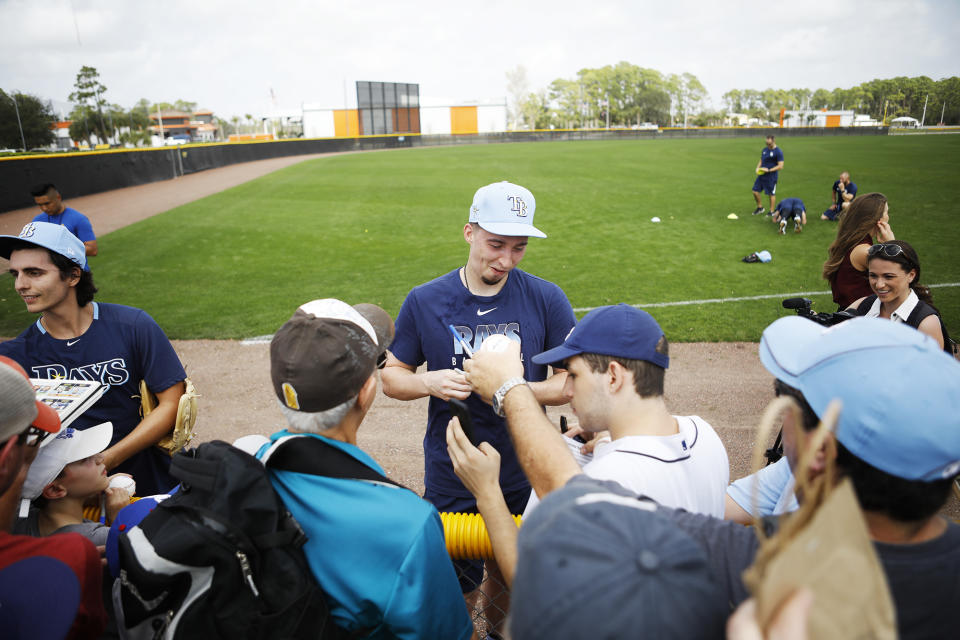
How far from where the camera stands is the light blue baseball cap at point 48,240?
9.78 feet

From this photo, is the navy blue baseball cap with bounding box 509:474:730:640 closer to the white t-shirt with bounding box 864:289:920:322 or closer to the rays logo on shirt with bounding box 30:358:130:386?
the rays logo on shirt with bounding box 30:358:130:386

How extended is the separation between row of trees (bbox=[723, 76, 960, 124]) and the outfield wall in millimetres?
38952

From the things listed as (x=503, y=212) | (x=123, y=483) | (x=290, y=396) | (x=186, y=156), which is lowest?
(x=123, y=483)

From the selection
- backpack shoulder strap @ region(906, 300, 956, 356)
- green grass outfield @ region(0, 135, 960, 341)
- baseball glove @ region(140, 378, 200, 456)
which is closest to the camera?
baseball glove @ region(140, 378, 200, 456)

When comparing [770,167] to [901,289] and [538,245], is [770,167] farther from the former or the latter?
[901,289]

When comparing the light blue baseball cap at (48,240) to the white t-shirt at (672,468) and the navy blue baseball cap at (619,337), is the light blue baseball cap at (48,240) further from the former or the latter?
the white t-shirt at (672,468)

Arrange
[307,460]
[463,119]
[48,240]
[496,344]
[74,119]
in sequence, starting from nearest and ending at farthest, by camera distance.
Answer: [307,460]
[496,344]
[48,240]
[74,119]
[463,119]

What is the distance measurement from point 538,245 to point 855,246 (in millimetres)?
8739

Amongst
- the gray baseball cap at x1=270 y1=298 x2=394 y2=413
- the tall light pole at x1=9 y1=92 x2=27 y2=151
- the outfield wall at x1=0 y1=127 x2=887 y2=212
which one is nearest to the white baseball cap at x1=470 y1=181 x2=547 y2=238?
the gray baseball cap at x1=270 y1=298 x2=394 y2=413

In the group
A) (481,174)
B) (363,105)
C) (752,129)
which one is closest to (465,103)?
(363,105)

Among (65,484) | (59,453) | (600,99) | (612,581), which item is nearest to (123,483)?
(65,484)

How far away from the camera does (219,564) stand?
4.61 ft

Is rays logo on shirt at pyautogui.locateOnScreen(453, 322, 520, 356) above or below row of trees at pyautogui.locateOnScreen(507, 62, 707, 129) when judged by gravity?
below

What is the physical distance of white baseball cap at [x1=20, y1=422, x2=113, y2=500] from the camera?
2.05 metres
